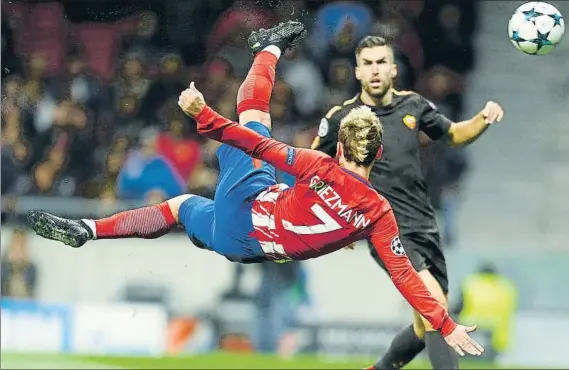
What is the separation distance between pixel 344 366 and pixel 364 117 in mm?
5388

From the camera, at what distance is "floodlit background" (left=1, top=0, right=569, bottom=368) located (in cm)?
1250

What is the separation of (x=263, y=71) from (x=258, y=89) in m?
0.20

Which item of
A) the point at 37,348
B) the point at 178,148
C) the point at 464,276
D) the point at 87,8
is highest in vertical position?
the point at 87,8

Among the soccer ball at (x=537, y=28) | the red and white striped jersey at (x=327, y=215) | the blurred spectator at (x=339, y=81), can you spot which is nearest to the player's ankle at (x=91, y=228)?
the red and white striped jersey at (x=327, y=215)

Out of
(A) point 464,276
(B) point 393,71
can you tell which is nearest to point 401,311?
(A) point 464,276

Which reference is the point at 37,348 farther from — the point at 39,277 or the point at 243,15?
the point at 243,15

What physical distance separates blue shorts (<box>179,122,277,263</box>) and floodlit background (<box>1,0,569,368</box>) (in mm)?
4272

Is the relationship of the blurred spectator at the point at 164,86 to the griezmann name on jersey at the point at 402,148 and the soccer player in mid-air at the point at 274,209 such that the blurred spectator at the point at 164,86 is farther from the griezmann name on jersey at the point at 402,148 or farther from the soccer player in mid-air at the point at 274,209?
the soccer player in mid-air at the point at 274,209

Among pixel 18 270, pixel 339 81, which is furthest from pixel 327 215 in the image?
pixel 339 81

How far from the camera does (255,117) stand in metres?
7.13

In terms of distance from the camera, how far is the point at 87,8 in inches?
589

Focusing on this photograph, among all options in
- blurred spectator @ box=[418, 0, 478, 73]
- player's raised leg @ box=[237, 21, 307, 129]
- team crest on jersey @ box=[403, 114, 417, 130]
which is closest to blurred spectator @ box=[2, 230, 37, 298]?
blurred spectator @ box=[418, 0, 478, 73]

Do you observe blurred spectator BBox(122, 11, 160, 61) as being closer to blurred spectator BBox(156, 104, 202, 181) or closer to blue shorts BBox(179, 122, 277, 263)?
blurred spectator BBox(156, 104, 202, 181)

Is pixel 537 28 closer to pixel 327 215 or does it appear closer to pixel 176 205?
pixel 327 215
